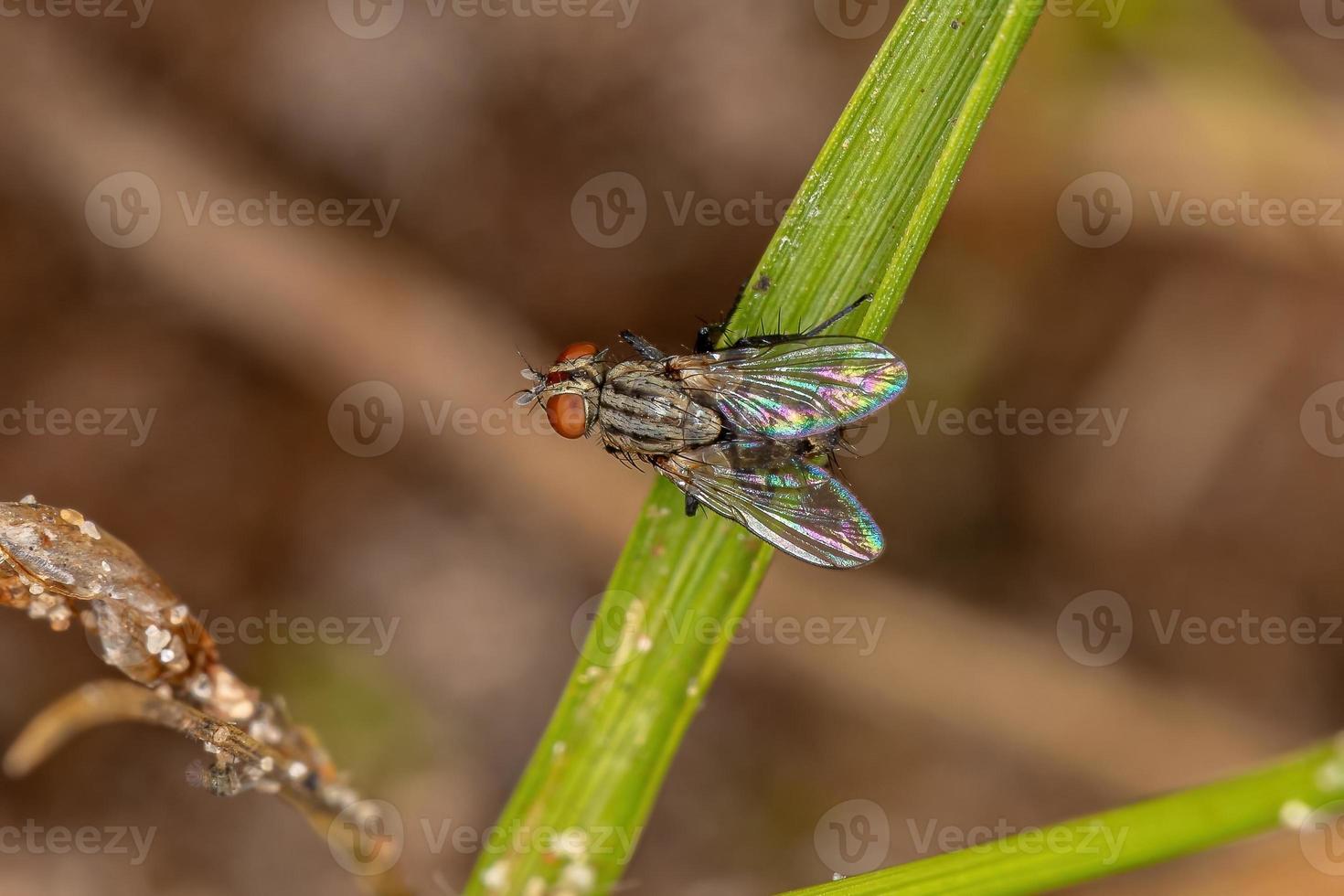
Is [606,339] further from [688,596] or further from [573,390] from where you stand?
[688,596]

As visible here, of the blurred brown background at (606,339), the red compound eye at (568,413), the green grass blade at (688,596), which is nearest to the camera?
the green grass blade at (688,596)

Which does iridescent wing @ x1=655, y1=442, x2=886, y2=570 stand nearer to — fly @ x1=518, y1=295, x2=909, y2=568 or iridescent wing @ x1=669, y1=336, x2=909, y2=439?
fly @ x1=518, y1=295, x2=909, y2=568

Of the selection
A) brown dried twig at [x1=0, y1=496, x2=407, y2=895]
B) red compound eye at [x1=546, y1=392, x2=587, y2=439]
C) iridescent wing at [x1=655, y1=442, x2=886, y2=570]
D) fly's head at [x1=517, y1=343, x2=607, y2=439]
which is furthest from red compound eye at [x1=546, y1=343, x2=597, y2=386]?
brown dried twig at [x1=0, y1=496, x2=407, y2=895]

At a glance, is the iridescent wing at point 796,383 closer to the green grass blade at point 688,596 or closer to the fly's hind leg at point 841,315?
the fly's hind leg at point 841,315

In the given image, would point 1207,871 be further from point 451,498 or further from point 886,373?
point 451,498

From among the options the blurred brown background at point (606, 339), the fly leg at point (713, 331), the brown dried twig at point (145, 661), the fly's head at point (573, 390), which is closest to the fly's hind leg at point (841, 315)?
the fly leg at point (713, 331)

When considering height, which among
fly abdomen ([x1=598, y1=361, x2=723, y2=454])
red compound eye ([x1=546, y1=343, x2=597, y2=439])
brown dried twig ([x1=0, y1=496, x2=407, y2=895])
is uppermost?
fly abdomen ([x1=598, y1=361, x2=723, y2=454])
